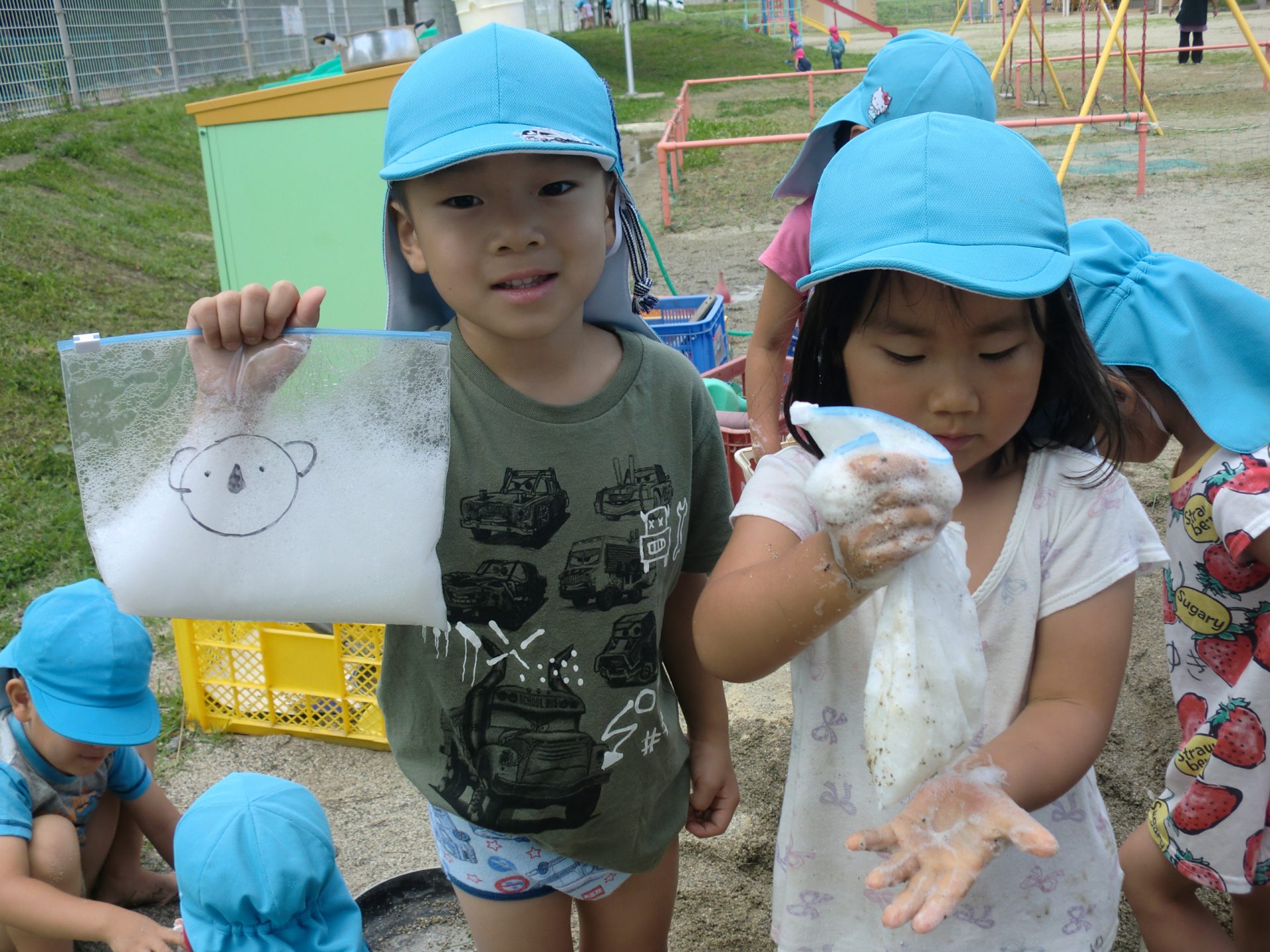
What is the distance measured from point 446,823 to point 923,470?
925mm

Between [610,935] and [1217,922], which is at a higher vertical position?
[610,935]

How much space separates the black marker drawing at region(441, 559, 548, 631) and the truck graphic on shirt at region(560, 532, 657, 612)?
0.04 m

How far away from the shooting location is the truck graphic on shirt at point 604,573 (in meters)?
1.45

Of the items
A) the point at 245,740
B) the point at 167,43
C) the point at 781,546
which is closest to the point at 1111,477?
the point at 781,546

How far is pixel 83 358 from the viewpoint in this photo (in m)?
1.25

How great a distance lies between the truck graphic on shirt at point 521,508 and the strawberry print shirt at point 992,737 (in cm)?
26

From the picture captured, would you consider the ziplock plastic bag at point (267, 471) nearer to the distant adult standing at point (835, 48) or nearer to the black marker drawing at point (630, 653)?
the black marker drawing at point (630, 653)

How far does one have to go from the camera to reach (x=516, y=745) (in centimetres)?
148

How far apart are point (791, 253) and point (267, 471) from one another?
65.6 inches

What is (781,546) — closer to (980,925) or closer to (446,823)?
(980,925)

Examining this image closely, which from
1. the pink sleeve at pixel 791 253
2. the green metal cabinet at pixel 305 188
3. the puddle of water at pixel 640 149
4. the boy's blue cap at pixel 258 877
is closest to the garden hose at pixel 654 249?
the pink sleeve at pixel 791 253

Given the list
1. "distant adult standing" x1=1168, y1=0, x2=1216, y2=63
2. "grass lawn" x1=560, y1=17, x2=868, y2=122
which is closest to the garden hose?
"grass lawn" x1=560, y1=17, x2=868, y2=122

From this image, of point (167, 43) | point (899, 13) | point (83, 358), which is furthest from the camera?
point (899, 13)

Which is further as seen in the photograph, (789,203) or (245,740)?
(789,203)
